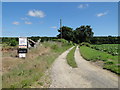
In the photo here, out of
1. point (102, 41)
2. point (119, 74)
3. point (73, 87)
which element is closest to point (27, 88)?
point (73, 87)

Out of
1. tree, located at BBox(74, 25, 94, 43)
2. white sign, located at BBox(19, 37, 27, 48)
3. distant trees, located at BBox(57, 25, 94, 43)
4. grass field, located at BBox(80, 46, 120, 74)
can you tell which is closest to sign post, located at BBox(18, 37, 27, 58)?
white sign, located at BBox(19, 37, 27, 48)

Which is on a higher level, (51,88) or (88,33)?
(88,33)

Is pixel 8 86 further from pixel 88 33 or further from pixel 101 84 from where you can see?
pixel 88 33

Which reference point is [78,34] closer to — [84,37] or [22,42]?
[84,37]

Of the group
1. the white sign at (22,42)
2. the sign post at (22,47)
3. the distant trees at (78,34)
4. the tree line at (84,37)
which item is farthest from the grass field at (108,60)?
the tree line at (84,37)

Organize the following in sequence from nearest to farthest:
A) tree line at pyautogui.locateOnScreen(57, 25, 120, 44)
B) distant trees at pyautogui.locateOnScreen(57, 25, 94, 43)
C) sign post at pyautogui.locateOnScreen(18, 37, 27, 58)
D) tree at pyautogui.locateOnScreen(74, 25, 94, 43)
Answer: sign post at pyautogui.locateOnScreen(18, 37, 27, 58) < tree line at pyautogui.locateOnScreen(57, 25, 120, 44) < distant trees at pyautogui.locateOnScreen(57, 25, 94, 43) < tree at pyautogui.locateOnScreen(74, 25, 94, 43)

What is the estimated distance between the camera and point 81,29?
59.4 meters

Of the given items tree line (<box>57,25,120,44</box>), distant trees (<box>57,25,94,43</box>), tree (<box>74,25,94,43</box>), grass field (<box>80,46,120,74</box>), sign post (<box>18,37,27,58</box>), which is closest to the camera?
grass field (<box>80,46,120,74</box>)

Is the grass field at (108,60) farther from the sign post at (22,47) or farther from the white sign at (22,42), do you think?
the white sign at (22,42)

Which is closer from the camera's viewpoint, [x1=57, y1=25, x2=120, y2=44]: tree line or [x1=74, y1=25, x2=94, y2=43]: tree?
[x1=57, y1=25, x2=120, y2=44]: tree line

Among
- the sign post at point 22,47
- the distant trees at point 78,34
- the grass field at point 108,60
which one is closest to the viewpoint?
the grass field at point 108,60

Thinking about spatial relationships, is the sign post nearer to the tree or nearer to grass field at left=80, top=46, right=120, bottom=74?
grass field at left=80, top=46, right=120, bottom=74

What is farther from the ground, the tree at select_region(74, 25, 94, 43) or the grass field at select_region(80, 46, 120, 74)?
the tree at select_region(74, 25, 94, 43)

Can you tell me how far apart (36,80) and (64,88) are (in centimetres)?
149
